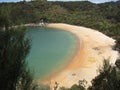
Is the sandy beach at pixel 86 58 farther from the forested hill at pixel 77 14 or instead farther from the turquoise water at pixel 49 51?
the forested hill at pixel 77 14

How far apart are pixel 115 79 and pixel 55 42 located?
4920 centimetres

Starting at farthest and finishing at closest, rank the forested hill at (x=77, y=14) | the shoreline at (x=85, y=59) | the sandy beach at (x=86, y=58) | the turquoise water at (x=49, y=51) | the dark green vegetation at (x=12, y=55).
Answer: the forested hill at (x=77, y=14)
the turquoise water at (x=49, y=51)
the sandy beach at (x=86, y=58)
the shoreline at (x=85, y=59)
the dark green vegetation at (x=12, y=55)

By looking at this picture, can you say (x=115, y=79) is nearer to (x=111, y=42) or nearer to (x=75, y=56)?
(x=75, y=56)

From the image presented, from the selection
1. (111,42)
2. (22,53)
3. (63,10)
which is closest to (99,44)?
(111,42)

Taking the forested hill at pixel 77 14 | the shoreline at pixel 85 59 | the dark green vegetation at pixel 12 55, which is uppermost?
the forested hill at pixel 77 14

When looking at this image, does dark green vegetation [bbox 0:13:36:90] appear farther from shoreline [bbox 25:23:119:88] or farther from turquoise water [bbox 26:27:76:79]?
shoreline [bbox 25:23:119:88]

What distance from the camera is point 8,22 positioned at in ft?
47.0

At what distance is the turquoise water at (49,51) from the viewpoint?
132ft

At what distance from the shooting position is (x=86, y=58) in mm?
46062

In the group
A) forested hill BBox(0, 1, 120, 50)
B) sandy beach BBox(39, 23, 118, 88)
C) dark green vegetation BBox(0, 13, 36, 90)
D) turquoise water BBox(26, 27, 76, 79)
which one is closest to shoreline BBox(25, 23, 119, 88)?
sandy beach BBox(39, 23, 118, 88)

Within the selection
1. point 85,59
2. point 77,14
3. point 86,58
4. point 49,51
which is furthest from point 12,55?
point 77,14

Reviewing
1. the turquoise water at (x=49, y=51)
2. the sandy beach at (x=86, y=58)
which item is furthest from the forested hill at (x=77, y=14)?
the turquoise water at (x=49, y=51)

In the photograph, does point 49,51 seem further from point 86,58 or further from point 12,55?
point 12,55

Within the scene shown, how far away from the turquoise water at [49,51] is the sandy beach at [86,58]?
1618 millimetres
